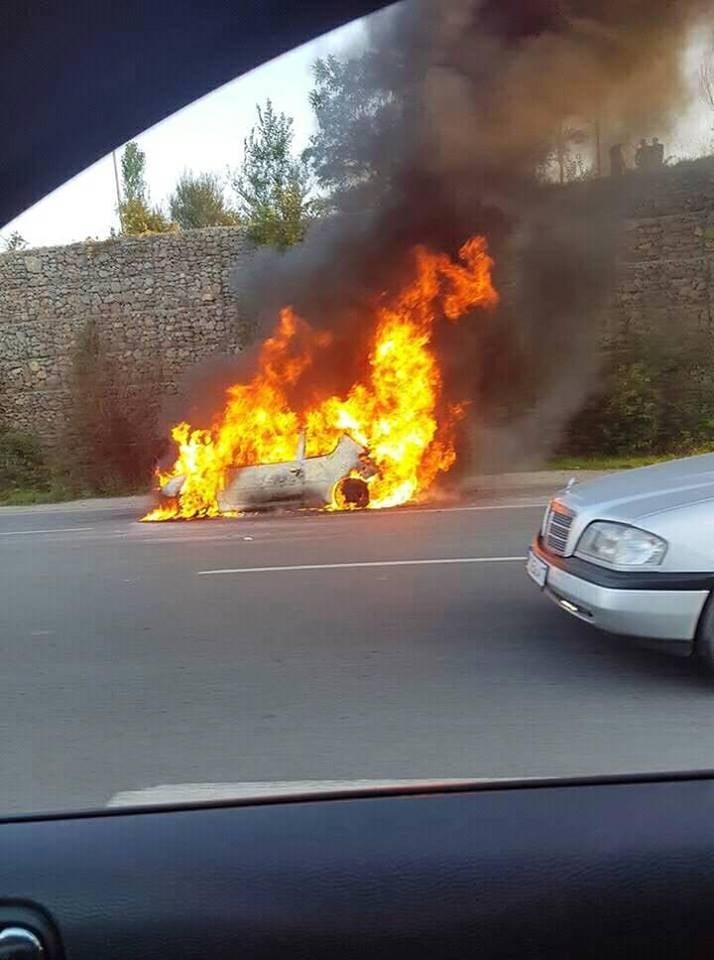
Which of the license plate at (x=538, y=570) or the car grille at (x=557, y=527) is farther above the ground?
the car grille at (x=557, y=527)

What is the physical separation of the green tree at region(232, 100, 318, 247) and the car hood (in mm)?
2050

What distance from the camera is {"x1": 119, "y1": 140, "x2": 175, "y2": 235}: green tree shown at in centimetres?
282

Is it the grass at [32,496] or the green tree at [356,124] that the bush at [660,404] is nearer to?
the green tree at [356,124]

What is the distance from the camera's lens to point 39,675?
14.7ft

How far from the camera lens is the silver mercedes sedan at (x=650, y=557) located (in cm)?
339

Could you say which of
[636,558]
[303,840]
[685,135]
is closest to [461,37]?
[685,135]

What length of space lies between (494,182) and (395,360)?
167cm

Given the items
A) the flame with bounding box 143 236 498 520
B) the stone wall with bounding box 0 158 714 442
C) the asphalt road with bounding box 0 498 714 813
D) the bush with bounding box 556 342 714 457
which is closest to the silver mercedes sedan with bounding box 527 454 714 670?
the asphalt road with bounding box 0 498 714 813

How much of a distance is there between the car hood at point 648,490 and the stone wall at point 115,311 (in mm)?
3410

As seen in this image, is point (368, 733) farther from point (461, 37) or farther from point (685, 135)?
point (461, 37)

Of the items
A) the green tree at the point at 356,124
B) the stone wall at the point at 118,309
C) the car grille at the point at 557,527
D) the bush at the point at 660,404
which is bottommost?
the car grille at the point at 557,527

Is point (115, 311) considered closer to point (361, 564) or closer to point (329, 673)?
point (361, 564)

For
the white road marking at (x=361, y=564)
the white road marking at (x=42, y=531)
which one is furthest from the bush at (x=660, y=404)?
the white road marking at (x=42, y=531)

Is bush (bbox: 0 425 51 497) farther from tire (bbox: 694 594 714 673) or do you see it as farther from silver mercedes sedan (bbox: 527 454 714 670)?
tire (bbox: 694 594 714 673)
